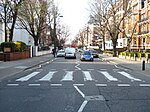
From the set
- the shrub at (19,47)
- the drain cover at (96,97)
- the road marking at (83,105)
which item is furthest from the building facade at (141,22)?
the road marking at (83,105)

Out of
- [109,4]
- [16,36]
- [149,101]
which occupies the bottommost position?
[149,101]

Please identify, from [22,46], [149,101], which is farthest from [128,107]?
[22,46]

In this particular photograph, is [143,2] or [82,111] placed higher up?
[143,2]

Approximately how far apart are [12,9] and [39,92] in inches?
1099

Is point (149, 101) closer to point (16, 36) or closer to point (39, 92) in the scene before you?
point (39, 92)

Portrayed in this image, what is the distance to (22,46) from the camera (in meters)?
42.5

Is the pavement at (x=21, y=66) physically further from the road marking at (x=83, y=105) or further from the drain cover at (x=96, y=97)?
the road marking at (x=83, y=105)

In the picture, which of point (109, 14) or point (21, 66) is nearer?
point (21, 66)

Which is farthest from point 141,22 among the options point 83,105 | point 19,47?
point 83,105

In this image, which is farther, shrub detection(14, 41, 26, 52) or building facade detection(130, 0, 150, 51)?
building facade detection(130, 0, 150, 51)

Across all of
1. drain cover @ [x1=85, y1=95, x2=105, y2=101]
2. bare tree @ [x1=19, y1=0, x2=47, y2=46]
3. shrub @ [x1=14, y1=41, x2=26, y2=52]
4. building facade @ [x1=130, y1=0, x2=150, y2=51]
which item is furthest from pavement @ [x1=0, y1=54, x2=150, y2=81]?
building facade @ [x1=130, y1=0, x2=150, y2=51]

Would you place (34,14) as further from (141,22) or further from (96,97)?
(96,97)

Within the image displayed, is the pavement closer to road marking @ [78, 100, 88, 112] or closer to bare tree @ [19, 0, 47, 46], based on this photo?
road marking @ [78, 100, 88, 112]

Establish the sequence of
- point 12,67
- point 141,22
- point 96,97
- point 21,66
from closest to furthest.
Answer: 1. point 96,97
2. point 12,67
3. point 21,66
4. point 141,22
